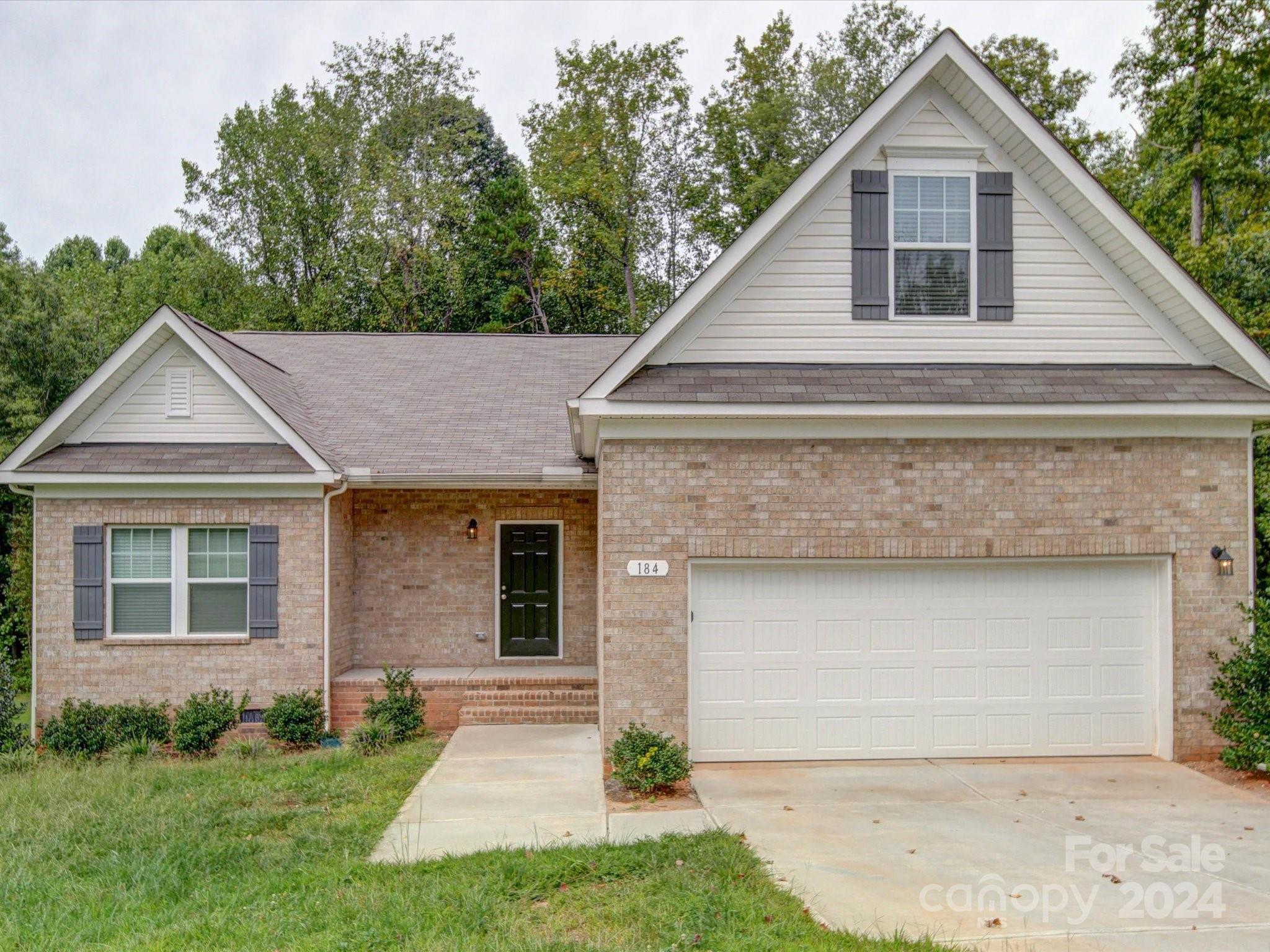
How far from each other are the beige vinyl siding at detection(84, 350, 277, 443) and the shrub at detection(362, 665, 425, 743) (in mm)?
3339

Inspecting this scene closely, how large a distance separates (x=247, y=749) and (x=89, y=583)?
294 cm

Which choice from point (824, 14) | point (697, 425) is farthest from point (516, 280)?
point (697, 425)

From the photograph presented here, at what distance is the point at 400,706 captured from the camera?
10.9 metres

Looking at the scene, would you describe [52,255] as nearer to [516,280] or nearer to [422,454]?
[516,280]

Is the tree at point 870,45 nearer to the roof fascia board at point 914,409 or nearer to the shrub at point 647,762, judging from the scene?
the roof fascia board at point 914,409

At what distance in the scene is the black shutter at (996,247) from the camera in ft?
30.9

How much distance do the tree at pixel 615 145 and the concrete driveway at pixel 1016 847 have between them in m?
22.1

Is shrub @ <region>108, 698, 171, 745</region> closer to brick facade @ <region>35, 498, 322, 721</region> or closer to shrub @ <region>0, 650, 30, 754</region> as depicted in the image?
brick facade @ <region>35, 498, 322, 721</region>

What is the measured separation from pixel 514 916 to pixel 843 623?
5.03 metres

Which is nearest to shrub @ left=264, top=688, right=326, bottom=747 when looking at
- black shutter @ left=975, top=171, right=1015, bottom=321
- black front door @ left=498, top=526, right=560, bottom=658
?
black front door @ left=498, top=526, right=560, bottom=658

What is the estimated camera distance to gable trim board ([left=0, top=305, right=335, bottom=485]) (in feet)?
35.7

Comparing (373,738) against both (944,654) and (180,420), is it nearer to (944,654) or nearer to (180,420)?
(180,420)

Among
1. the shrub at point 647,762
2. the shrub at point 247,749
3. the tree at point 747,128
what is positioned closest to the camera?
the shrub at point 647,762

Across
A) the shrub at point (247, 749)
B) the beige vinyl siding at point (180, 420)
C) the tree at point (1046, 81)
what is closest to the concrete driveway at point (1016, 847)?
the shrub at point (247, 749)
